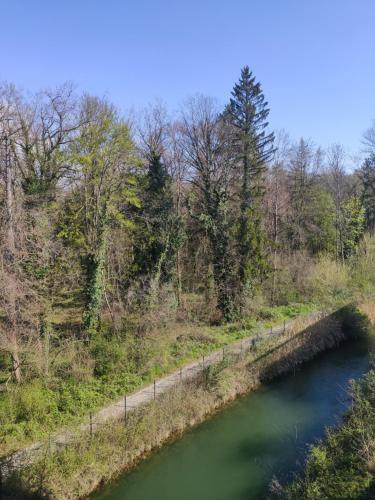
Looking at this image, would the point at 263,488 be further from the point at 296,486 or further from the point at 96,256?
the point at 96,256

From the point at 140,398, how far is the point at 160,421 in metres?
1.65

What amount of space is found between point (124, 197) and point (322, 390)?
1551 centimetres

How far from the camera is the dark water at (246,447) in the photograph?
11.4m

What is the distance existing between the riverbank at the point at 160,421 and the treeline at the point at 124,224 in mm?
4829

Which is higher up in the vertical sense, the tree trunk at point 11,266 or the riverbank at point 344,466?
the tree trunk at point 11,266

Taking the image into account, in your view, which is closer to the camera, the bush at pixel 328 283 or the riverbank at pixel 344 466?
the riverbank at pixel 344 466

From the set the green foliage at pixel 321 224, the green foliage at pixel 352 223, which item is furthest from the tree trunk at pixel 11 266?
the green foliage at pixel 352 223

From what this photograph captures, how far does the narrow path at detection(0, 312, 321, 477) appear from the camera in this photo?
1083 cm

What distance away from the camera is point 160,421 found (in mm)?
13617

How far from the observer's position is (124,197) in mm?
24750

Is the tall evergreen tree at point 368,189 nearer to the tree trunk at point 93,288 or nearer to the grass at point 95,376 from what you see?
the grass at point 95,376

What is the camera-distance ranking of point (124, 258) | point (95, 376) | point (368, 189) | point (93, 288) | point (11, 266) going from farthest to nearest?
point (368, 189), point (124, 258), point (93, 288), point (95, 376), point (11, 266)

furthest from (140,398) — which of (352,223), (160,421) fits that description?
(352,223)

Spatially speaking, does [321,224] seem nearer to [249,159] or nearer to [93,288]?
[249,159]
